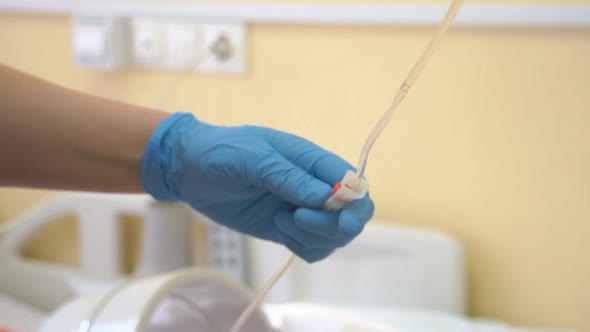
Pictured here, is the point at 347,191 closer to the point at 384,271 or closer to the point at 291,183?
the point at 291,183

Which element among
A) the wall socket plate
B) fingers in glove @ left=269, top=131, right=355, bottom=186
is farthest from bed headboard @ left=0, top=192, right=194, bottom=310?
fingers in glove @ left=269, top=131, right=355, bottom=186

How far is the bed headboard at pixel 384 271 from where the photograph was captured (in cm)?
103

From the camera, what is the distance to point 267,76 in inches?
42.1

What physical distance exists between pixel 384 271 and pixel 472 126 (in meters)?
0.27

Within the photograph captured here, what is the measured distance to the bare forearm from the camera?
73 cm

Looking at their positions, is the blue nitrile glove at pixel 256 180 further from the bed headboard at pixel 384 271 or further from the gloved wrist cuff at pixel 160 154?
the bed headboard at pixel 384 271

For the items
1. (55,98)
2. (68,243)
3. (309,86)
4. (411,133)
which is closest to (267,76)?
(309,86)

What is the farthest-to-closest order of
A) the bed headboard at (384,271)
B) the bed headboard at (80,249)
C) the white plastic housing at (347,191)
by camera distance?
1. the bed headboard at (80,249)
2. the bed headboard at (384,271)
3. the white plastic housing at (347,191)

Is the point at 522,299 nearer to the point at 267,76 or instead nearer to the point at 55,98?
the point at 267,76

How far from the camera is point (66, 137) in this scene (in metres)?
0.76

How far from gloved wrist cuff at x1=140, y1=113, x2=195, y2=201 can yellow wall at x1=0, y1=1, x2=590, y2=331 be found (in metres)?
0.13

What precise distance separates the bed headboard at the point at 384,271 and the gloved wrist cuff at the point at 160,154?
0.27 meters

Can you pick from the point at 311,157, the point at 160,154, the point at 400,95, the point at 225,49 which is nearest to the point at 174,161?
the point at 160,154

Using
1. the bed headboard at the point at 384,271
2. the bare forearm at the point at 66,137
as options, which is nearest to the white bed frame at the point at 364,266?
the bed headboard at the point at 384,271
